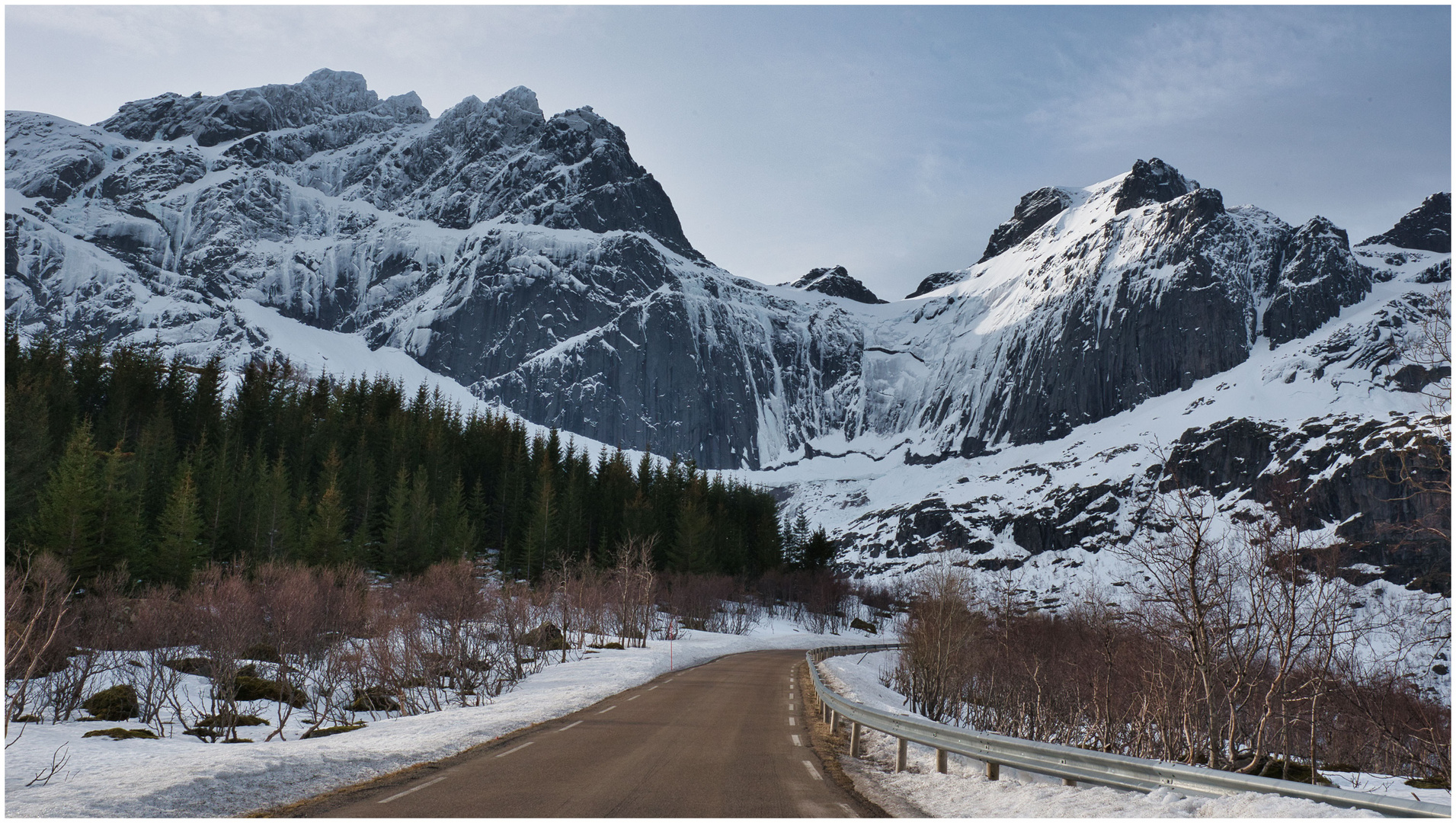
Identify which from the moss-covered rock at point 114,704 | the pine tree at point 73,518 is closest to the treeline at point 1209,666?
the moss-covered rock at point 114,704

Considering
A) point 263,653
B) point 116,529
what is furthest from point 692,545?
point 263,653

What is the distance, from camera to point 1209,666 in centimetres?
1488

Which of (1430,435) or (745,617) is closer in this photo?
(1430,435)

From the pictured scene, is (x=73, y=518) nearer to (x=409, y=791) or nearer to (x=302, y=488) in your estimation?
(x=302, y=488)

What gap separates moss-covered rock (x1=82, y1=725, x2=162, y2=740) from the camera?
72.2 feet

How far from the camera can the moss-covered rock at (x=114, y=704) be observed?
26219 millimetres

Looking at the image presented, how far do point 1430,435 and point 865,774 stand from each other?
10.8 meters

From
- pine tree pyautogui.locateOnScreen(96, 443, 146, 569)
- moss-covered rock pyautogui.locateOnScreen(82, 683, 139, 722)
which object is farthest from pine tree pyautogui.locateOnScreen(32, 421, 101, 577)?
moss-covered rock pyautogui.locateOnScreen(82, 683, 139, 722)

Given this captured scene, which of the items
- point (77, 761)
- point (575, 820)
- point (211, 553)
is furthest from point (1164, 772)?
point (211, 553)

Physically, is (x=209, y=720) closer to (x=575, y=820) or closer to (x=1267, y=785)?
(x=575, y=820)

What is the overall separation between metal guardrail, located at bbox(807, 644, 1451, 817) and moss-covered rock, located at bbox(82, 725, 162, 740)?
20.3 meters

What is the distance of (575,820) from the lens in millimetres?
9812

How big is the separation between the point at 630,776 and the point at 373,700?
22252mm

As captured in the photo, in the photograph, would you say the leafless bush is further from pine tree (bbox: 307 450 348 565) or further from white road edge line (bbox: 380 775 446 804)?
pine tree (bbox: 307 450 348 565)
